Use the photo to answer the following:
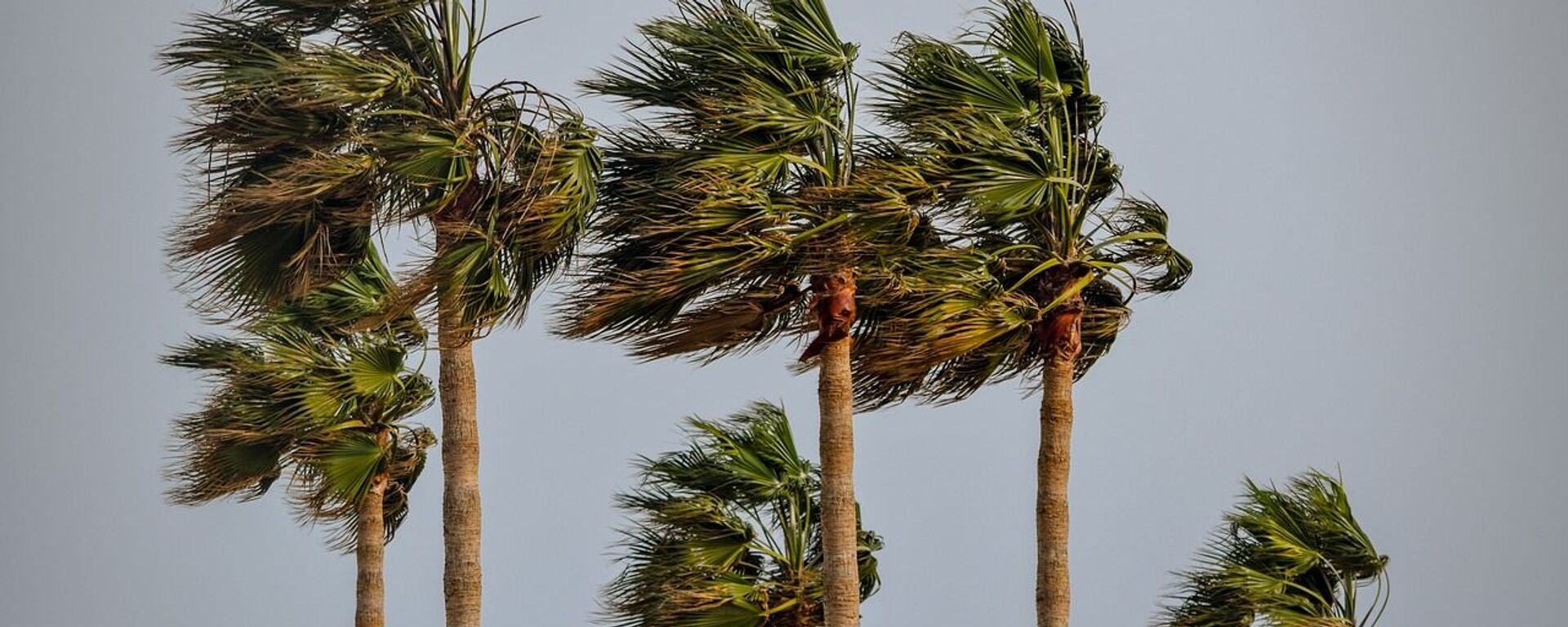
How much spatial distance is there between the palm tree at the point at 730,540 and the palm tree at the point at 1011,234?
124cm

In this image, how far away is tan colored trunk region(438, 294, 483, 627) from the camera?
55.8 ft

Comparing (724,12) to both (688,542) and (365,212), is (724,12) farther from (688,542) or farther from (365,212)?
(688,542)

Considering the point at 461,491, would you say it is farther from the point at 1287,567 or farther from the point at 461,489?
the point at 1287,567

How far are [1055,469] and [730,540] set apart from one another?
2.73 meters

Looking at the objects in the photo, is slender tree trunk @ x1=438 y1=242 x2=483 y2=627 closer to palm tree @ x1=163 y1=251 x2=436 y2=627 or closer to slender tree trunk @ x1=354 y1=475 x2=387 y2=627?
palm tree @ x1=163 y1=251 x2=436 y2=627

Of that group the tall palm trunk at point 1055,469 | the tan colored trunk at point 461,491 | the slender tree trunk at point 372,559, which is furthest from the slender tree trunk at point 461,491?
the slender tree trunk at point 372,559

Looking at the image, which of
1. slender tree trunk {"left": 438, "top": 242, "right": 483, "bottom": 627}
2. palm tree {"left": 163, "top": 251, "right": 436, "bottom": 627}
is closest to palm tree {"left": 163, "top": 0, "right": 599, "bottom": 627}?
slender tree trunk {"left": 438, "top": 242, "right": 483, "bottom": 627}

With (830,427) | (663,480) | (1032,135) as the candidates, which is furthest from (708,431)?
(1032,135)

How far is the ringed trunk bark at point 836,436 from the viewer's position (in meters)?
17.6

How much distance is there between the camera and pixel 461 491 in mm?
17062

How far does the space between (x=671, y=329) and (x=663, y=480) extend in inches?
101

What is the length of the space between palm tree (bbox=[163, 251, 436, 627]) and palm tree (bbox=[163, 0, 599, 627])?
2985 millimetres

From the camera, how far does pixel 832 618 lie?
17.5 m

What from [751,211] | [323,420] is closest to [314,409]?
[323,420]
